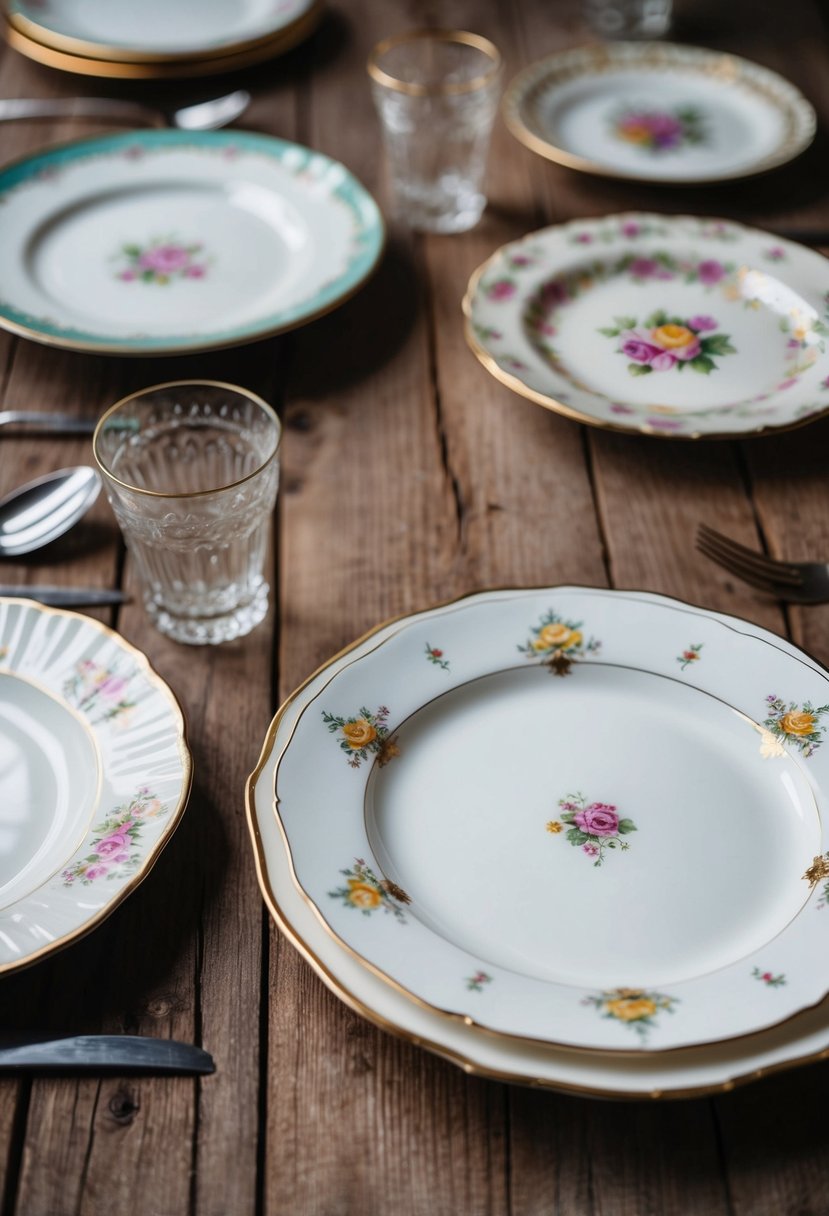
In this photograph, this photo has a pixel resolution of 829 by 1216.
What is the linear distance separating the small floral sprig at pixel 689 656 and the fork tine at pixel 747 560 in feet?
0.50

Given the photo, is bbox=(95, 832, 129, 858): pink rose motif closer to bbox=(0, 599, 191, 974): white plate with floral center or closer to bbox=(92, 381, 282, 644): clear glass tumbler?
bbox=(0, 599, 191, 974): white plate with floral center

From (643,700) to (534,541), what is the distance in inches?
8.3

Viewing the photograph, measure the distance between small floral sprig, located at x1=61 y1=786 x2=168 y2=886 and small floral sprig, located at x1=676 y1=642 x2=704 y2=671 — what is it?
34 centimetres

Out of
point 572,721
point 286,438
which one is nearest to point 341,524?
point 286,438

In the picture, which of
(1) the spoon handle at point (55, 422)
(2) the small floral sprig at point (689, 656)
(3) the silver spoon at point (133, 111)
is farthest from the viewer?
(3) the silver spoon at point (133, 111)

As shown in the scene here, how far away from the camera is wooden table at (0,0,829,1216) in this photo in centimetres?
55

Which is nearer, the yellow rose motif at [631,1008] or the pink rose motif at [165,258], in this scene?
the yellow rose motif at [631,1008]

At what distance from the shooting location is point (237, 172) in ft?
4.12

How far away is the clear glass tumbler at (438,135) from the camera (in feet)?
3.87

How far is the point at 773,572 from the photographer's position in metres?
0.86

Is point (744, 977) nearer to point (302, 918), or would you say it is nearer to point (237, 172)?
point (302, 918)

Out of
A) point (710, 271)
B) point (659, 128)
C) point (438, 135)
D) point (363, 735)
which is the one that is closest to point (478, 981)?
point (363, 735)

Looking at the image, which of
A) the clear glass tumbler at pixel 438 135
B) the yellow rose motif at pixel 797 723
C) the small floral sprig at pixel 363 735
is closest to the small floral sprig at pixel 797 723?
the yellow rose motif at pixel 797 723

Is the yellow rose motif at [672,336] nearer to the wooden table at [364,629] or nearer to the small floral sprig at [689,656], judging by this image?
the wooden table at [364,629]
